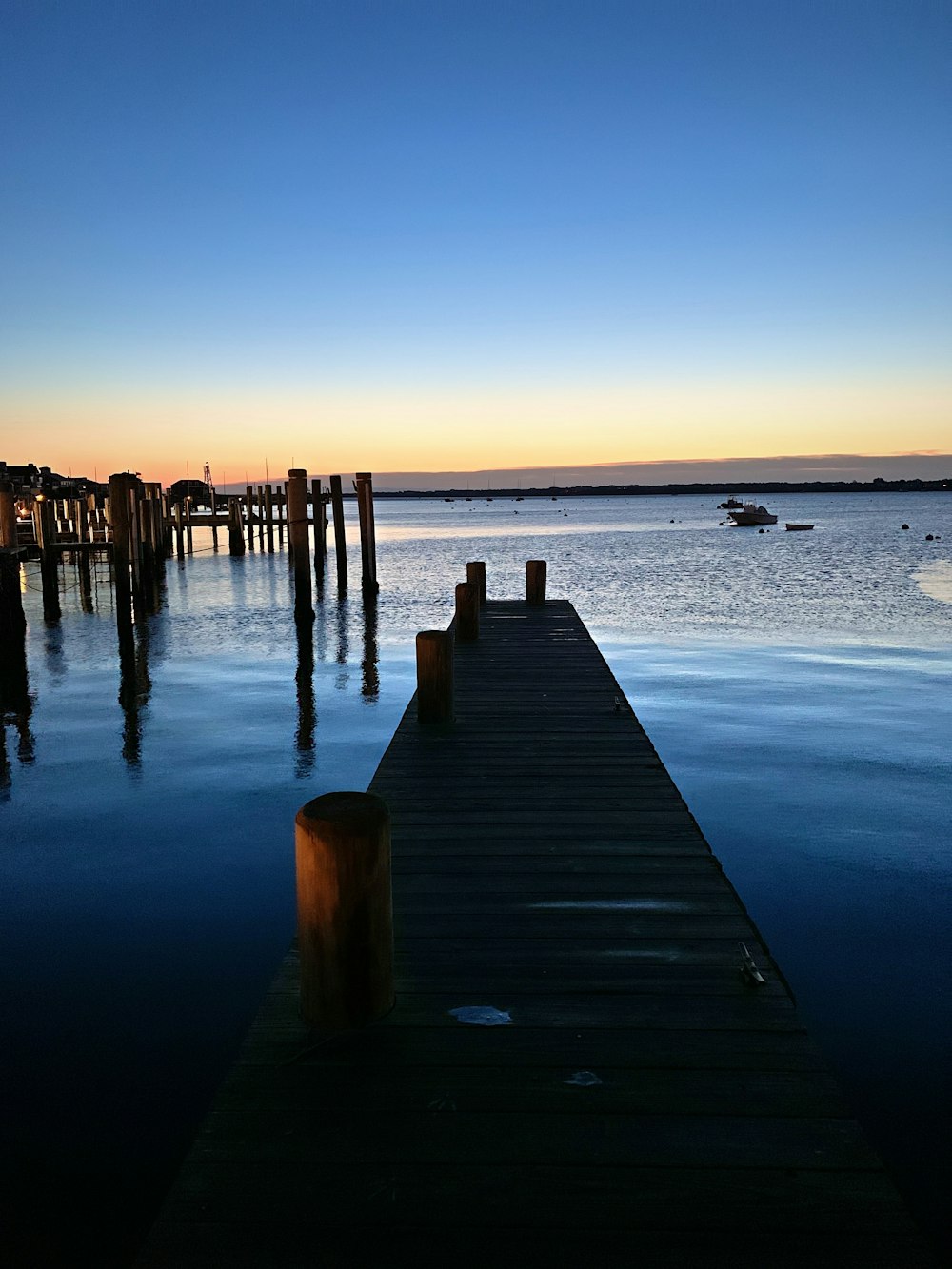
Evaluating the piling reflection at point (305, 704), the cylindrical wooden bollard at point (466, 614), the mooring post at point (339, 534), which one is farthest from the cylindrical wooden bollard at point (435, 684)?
the mooring post at point (339, 534)

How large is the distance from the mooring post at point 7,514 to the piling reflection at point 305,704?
669cm

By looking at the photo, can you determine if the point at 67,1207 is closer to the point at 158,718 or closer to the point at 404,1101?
the point at 404,1101

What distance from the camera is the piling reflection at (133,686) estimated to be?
1097cm

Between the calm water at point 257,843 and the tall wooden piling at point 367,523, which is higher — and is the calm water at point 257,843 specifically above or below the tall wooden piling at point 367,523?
below

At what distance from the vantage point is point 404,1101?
9.40ft

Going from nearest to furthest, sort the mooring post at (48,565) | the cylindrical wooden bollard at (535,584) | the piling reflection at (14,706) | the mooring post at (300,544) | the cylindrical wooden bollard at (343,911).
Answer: the cylindrical wooden bollard at (343,911), the piling reflection at (14,706), the cylindrical wooden bollard at (535,584), the mooring post at (300,544), the mooring post at (48,565)

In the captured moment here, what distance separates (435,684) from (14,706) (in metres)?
8.27

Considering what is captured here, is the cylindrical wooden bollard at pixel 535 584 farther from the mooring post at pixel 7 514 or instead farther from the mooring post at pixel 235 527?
the mooring post at pixel 235 527

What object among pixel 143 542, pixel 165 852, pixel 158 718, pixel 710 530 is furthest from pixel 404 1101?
pixel 710 530

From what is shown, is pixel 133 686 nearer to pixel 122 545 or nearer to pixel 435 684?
pixel 122 545

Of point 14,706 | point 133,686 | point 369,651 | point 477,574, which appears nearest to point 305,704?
point 133,686

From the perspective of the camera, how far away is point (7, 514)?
19844mm

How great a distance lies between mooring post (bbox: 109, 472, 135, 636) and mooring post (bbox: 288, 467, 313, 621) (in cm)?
377

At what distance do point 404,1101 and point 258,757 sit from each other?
8.18 meters
